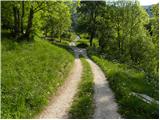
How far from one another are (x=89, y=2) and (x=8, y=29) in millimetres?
35282

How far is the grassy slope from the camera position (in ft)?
52.0

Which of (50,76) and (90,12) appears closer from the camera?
(50,76)

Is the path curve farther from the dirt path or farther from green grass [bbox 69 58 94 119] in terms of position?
the dirt path

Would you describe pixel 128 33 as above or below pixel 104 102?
above

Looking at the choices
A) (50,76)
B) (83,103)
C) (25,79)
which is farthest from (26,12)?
(83,103)

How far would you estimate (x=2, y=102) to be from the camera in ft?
51.9

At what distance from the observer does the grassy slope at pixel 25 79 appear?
15852mm

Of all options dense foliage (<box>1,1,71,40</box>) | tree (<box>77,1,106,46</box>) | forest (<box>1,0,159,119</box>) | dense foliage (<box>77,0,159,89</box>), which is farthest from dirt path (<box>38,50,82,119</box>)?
tree (<box>77,1,106,46</box>)

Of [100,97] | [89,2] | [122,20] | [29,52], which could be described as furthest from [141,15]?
[100,97]

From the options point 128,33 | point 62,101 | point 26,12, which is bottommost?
point 62,101

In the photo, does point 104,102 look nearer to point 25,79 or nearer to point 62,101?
point 62,101

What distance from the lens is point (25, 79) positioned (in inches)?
783

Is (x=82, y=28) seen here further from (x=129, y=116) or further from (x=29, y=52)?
(x=129, y=116)

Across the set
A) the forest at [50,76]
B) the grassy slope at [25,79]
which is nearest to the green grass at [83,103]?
the forest at [50,76]
